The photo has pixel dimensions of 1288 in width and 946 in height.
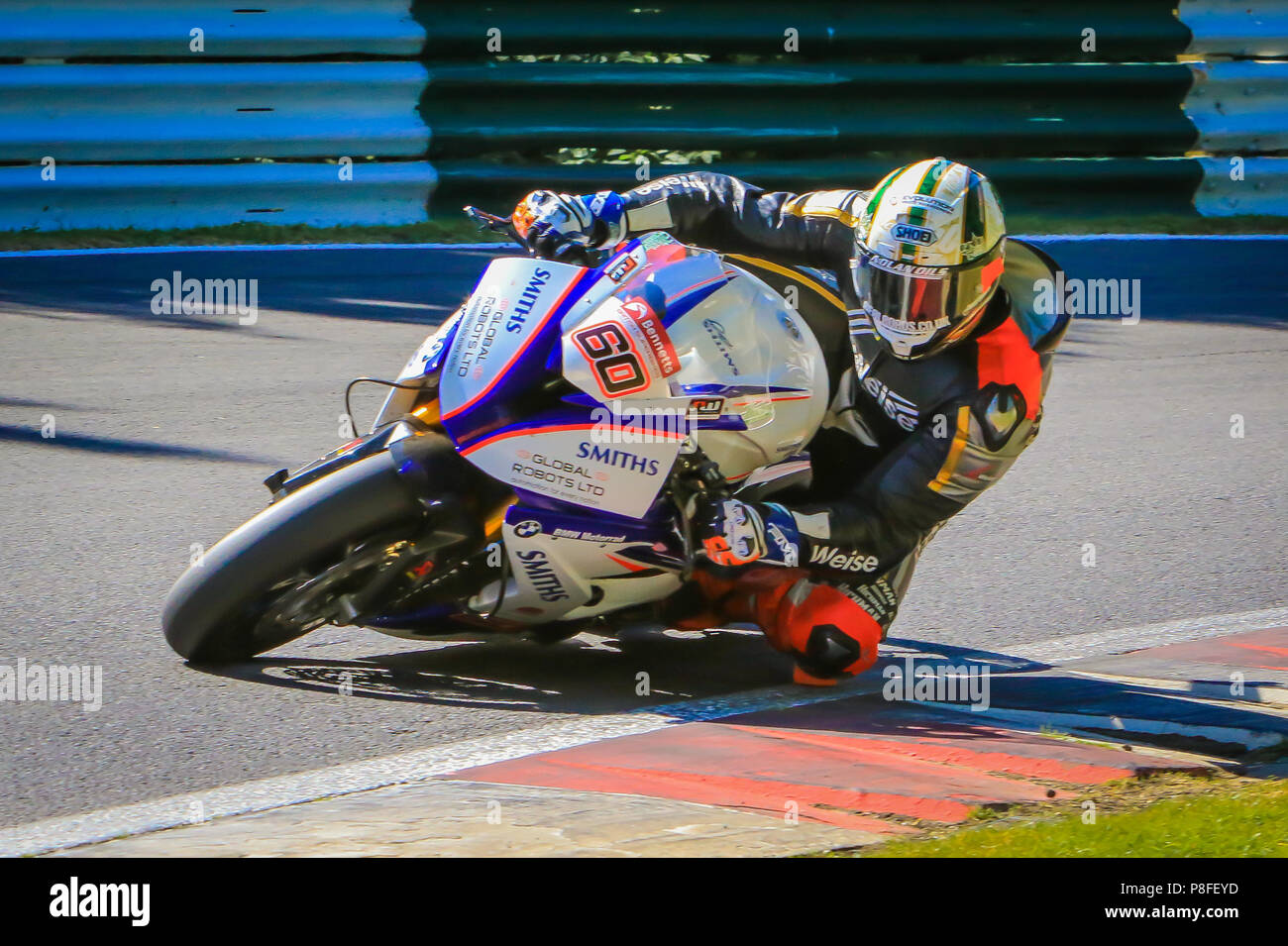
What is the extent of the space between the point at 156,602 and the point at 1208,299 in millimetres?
7977

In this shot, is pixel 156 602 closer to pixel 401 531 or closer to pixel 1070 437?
pixel 401 531

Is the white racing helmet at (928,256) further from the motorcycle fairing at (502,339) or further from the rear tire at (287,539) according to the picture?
the rear tire at (287,539)

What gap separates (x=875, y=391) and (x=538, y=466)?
3.22 ft

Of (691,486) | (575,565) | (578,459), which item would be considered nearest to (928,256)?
(691,486)

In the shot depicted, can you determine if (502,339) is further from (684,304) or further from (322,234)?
(322,234)

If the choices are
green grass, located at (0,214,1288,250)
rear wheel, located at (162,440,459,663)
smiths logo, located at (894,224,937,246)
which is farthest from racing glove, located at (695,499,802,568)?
green grass, located at (0,214,1288,250)

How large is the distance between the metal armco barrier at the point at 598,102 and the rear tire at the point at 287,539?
7.20 m

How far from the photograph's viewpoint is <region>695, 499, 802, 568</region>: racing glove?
13.3 feet

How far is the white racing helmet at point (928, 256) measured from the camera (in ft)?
13.6

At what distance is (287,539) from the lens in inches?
158

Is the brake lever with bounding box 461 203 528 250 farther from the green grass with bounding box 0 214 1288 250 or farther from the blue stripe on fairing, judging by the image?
the green grass with bounding box 0 214 1288 250

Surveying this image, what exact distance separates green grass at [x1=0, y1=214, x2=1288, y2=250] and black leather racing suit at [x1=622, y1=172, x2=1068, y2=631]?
255 inches

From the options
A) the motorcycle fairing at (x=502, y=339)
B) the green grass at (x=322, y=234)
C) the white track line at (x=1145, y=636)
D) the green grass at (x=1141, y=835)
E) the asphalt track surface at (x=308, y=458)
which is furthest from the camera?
the green grass at (x=322, y=234)

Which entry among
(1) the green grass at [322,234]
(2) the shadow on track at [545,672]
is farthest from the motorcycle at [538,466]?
(1) the green grass at [322,234]
